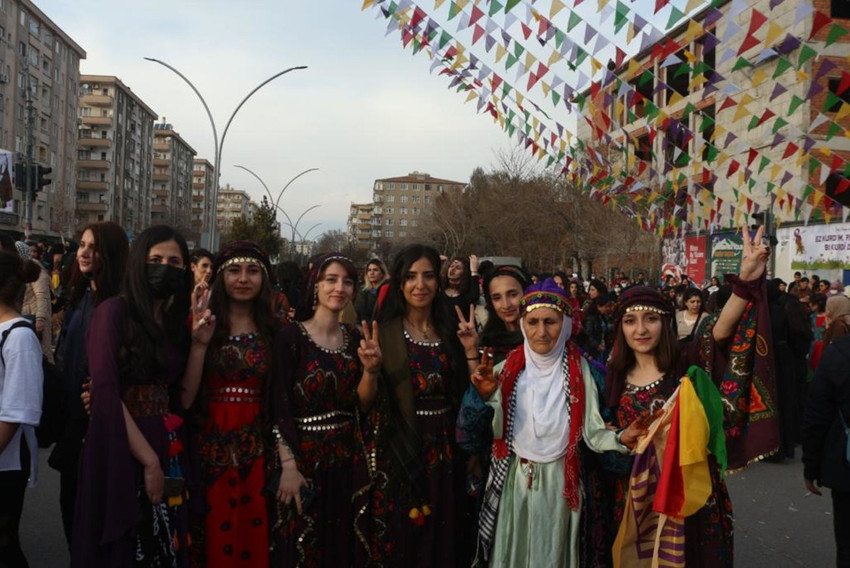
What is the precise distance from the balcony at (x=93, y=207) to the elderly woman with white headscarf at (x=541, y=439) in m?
80.6

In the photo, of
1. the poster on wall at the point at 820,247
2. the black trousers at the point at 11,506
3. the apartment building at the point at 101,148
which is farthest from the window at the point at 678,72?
the apartment building at the point at 101,148

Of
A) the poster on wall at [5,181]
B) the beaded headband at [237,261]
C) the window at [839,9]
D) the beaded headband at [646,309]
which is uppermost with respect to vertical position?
the window at [839,9]

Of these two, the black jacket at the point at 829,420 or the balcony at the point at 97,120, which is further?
the balcony at the point at 97,120

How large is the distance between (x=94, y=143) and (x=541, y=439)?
81410mm

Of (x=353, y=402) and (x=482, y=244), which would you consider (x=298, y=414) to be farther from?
(x=482, y=244)

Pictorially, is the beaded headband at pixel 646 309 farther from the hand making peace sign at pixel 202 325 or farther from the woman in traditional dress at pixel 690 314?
the woman in traditional dress at pixel 690 314

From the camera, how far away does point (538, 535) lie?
3.45 metres

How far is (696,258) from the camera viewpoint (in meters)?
26.9

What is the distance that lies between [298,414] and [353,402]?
0.31 metres

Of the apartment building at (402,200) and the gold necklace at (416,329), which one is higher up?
the apartment building at (402,200)

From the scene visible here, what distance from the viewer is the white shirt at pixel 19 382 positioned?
3.21m

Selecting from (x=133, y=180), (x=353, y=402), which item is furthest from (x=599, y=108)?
(x=133, y=180)

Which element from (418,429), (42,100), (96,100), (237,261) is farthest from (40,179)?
A: (96,100)

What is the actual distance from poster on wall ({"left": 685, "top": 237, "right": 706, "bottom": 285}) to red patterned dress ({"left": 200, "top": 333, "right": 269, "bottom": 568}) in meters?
25.1
